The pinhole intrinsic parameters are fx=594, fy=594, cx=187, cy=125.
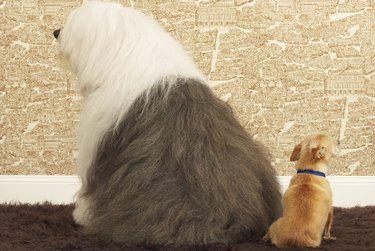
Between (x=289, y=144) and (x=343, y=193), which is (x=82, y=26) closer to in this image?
(x=289, y=144)

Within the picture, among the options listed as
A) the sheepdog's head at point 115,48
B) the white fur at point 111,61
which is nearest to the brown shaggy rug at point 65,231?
the white fur at point 111,61

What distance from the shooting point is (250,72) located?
357 cm

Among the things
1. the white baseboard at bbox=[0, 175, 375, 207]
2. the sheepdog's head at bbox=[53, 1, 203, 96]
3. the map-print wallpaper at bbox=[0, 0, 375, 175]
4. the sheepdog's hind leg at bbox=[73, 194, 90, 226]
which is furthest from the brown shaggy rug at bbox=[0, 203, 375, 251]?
the map-print wallpaper at bbox=[0, 0, 375, 175]

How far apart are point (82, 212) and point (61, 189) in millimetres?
1354

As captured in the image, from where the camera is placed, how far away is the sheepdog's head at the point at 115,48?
2197mm

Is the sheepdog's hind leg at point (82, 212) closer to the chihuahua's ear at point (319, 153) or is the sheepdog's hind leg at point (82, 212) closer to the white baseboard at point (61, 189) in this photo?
the chihuahua's ear at point (319, 153)

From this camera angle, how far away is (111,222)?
82.7 inches

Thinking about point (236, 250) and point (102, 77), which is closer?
point (236, 250)

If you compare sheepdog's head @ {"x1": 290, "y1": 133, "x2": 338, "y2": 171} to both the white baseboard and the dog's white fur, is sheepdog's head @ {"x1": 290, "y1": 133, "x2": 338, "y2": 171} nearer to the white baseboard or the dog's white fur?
the dog's white fur

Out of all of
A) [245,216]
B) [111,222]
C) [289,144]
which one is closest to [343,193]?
[289,144]

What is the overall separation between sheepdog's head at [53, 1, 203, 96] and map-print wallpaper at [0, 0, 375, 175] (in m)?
1.27

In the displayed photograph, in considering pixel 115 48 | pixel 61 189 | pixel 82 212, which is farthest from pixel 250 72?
pixel 82 212

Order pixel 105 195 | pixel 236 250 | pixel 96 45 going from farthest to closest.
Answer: pixel 96 45
pixel 105 195
pixel 236 250

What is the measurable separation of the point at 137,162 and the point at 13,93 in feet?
5.88
